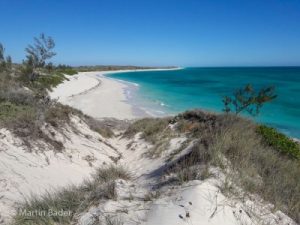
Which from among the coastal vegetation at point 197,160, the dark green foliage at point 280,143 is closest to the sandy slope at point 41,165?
the coastal vegetation at point 197,160

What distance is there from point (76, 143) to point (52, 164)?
1.78 m

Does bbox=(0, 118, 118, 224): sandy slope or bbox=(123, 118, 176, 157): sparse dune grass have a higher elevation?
bbox=(0, 118, 118, 224): sandy slope

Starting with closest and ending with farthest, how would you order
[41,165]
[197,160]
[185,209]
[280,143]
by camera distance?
[185,209] → [197,160] → [41,165] → [280,143]

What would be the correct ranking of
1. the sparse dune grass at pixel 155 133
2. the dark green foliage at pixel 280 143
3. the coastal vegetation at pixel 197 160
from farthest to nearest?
the sparse dune grass at pixel 155 133, the dark green foliage at pixel 280 143, the coastal vegetation at pixel 197 160

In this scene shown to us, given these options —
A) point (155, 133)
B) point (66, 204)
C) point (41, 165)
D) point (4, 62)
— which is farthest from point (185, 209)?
point (4, 62)

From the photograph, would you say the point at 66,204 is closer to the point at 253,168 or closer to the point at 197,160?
the point at 197,160

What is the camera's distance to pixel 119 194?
4.18 metres

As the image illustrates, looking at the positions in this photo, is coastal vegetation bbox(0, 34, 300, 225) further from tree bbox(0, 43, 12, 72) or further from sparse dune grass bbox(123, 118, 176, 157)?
tree bbox(0, 43, 12, 72)

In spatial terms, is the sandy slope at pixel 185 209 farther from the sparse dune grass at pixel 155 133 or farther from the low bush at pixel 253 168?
the sparse dune grass at pixel 155 133

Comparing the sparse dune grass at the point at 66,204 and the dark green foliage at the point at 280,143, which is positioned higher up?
the sparse dune grass at the point at 66,204

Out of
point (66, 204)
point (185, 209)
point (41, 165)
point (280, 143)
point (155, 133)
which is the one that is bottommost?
point (155, 133)

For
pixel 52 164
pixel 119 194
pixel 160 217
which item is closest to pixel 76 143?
pixel 52 164

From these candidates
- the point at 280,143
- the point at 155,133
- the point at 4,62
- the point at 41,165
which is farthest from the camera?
the point at 4,62

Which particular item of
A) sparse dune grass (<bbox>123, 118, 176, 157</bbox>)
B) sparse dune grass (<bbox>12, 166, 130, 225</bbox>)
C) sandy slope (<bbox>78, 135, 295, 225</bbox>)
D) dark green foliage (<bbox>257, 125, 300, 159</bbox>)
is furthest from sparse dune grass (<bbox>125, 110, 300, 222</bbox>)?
sparse dune grass (<bbox>123, 118, 176, 157</bbox>)
